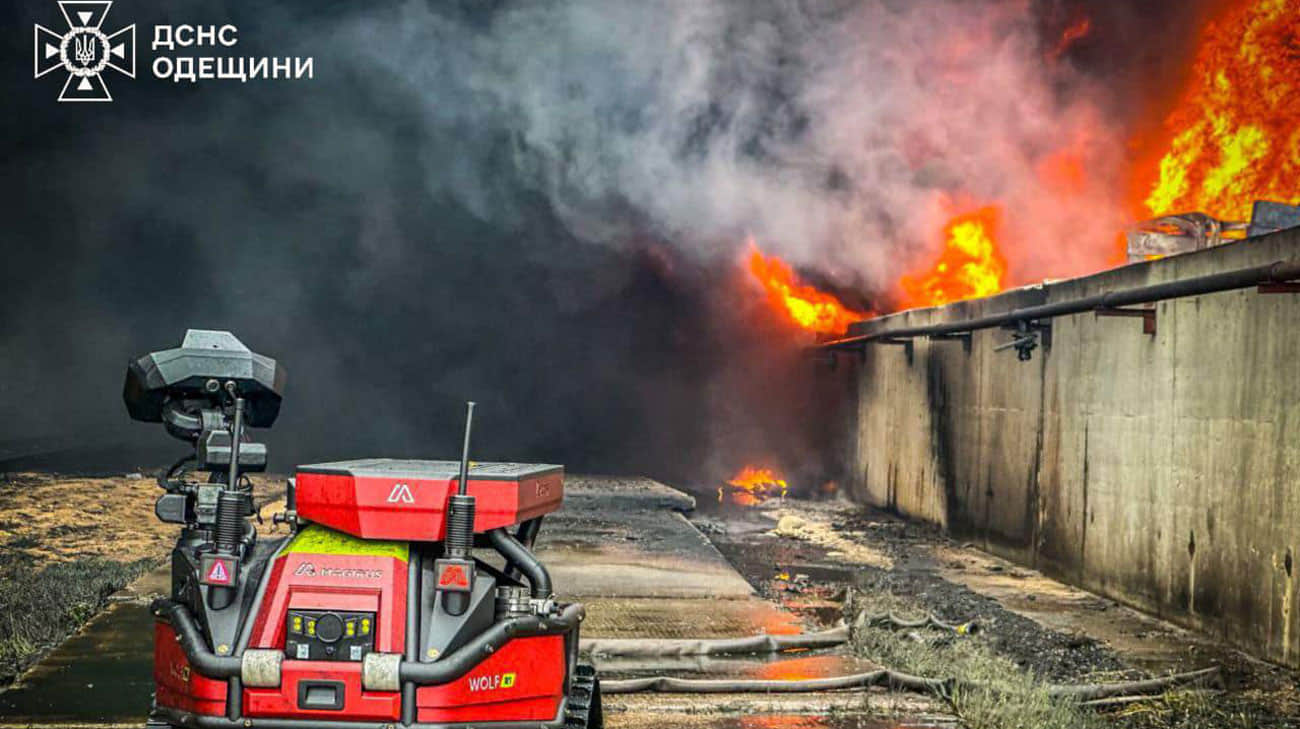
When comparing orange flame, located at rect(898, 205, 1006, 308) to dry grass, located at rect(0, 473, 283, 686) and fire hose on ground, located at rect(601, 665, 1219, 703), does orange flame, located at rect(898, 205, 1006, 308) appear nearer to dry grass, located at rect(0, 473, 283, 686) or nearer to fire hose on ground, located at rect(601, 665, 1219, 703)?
dry grass, located at rect(0, 473, 283, 686)

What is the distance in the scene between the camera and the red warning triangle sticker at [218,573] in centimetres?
401

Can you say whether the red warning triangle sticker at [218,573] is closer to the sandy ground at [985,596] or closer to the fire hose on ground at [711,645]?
the fire hose on ground at [711,645]

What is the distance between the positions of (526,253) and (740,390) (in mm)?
6891

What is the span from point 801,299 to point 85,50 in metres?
16.7

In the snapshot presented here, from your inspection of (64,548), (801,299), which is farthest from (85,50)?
(801,299)

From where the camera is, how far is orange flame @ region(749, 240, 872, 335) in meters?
25.2

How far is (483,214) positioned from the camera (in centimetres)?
2736

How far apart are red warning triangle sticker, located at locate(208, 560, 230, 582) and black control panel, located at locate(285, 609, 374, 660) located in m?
0.29

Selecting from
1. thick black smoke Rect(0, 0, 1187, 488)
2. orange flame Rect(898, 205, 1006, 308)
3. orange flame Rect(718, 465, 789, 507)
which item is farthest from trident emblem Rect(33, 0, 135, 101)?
orange flame Rect(898, 205, 1006, 308)

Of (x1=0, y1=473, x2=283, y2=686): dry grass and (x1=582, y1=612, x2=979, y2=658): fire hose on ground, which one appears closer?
(x1=582, y1=612, x2=979, y2=658): fire hose on ground

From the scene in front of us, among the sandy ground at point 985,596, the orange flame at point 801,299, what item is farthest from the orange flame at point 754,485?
the sandy ground at point 985,596

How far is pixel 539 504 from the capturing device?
4656 mm

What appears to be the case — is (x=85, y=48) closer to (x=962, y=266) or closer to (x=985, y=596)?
(x=962, y=266)

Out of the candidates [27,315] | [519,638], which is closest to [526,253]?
[27,315]
